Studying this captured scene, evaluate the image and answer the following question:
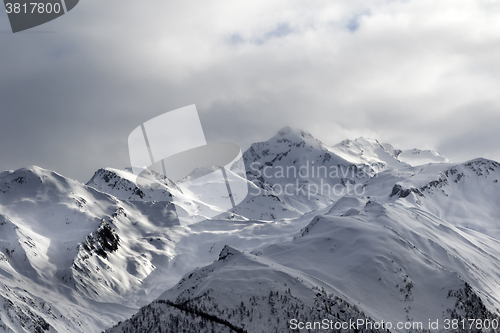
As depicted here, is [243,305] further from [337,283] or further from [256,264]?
[337,283]

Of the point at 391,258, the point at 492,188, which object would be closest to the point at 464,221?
the point at 492,188

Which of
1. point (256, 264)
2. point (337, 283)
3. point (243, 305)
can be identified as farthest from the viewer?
point (337, 283)

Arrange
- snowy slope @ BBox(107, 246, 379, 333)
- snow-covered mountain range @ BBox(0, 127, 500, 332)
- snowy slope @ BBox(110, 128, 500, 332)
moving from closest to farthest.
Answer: snowy slope @ BBox(107, 246, 379, 333) → snowy slope @ BBox(110, 128, 500, 332) → snow-covered mountain range @ BBox(0, 127, 500, 332)

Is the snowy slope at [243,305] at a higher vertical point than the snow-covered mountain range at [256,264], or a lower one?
higher

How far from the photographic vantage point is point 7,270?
129875 mm

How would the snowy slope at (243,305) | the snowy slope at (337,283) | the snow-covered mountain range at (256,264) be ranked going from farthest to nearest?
the snow-covered mountain range at (256,264) < the snowy slope at (337,283) < the snowy slope at (243,305)

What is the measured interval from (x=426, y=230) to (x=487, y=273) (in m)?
8.61

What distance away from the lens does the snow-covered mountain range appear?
23547 millimetres

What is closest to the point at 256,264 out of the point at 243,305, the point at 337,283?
the point at 337,283

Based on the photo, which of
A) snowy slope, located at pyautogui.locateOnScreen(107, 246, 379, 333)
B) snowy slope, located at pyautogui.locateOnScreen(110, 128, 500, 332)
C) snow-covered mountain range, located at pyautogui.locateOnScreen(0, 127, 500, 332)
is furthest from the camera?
snow-covered mountain range, located at pyautogui.locateOnScreen(0, 127, 500, 332)

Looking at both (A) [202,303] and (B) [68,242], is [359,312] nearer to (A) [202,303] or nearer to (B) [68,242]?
(A) [202,303]

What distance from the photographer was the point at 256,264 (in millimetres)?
28672

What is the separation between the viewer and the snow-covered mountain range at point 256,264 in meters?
23.5

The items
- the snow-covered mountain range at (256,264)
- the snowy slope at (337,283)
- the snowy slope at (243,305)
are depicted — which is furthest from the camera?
the snow-covered mountain range at (256,264)
